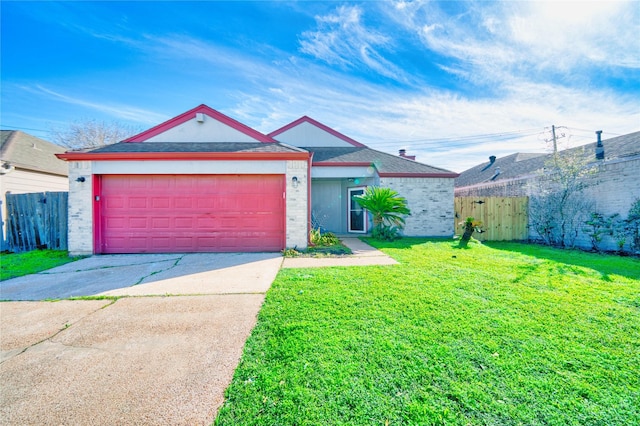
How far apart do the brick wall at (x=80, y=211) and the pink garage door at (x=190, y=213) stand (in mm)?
215

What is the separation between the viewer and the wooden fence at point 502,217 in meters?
10.2

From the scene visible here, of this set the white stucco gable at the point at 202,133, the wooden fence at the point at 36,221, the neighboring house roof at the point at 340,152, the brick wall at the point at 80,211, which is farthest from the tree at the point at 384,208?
the wooden fence at the point at 36,221

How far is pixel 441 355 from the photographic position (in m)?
2.36

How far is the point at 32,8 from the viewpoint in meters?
6.57

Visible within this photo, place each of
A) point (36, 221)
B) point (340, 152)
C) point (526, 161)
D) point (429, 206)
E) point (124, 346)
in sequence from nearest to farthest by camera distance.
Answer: point (124, 346), point (36, 221), point (429, 206), point (340, 152), point (526, 161)

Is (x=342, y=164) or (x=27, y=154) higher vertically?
(x=27, y=154)

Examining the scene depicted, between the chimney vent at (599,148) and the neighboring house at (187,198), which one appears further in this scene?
the chimney vent at (599,148)

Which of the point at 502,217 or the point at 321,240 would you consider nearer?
the point at 321,240

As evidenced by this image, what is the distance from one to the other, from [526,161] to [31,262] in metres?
23.4

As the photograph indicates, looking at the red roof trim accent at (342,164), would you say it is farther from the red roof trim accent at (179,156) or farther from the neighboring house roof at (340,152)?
the red roof trim accent at (179,156)

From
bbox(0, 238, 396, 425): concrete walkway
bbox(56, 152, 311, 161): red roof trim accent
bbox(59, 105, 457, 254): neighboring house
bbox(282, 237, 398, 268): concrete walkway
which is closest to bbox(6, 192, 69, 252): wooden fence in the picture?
bbox(59, 105, 457, 254): neighboring house

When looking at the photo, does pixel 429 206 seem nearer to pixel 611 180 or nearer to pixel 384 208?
pixel 384 208

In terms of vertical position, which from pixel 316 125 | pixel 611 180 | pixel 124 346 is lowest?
pixel 124 346

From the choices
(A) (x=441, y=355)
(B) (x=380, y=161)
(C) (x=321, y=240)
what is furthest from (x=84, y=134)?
(A) (x=441, y=355)
